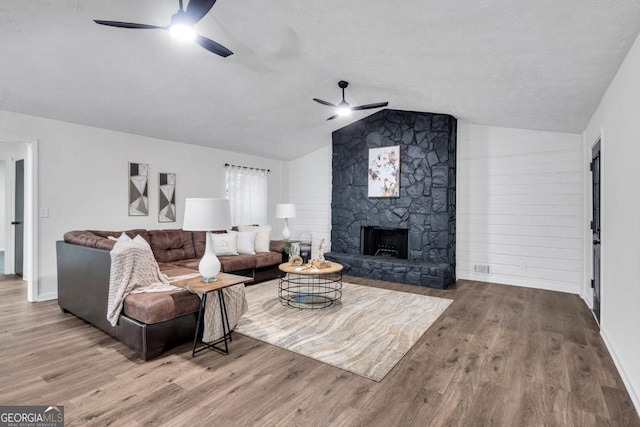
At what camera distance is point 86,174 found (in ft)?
15.0

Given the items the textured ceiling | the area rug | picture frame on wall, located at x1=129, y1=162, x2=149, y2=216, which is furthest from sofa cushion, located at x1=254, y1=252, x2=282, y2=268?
the textured ceiling

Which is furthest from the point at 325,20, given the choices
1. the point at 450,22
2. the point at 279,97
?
the point at 279,97

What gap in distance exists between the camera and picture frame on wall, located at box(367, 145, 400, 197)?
19.5ft

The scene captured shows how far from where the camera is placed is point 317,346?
2924 millimetres

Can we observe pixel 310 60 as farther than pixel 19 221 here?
No

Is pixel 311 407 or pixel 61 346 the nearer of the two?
pixel 311 407

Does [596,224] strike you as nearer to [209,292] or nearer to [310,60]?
[310,60]

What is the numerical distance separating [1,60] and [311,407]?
4078mm

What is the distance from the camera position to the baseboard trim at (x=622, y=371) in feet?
6.89

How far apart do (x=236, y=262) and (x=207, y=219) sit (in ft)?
7.20

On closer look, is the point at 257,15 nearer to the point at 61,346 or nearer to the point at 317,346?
the point at 317,346

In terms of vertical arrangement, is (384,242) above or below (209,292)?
above

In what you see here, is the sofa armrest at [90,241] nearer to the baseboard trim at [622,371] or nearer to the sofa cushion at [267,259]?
the sofa cushion at [267,259]

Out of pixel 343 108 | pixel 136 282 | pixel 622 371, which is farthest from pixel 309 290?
pixel 622 371
